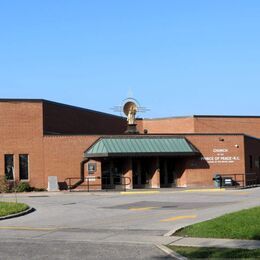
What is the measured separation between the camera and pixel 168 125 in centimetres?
6238

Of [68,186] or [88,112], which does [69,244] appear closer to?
[68,186]

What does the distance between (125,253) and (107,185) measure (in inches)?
1125

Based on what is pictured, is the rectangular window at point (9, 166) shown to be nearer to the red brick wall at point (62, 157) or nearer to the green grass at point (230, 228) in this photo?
the red brick wall at point (62, 157)

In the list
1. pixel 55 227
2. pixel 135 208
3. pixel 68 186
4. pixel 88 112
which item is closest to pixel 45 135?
pixel 68 186

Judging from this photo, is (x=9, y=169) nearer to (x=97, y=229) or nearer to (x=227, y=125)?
(x=97, y=229)

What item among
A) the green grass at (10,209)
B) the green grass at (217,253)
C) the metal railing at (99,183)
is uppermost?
the metal railing at (99,183)

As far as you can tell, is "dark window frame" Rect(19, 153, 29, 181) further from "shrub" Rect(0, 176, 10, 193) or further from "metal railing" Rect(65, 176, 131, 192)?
"metal railing" Rect(65, 176, 131, 192)

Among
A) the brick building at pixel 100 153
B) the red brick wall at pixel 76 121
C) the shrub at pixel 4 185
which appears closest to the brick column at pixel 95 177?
the brick building at pixel 100 153

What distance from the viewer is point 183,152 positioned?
134 ft

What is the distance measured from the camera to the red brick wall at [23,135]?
38344mm

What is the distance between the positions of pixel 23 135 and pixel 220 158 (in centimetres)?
1454

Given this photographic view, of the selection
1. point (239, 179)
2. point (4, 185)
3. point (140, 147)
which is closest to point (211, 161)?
point (239, 179)

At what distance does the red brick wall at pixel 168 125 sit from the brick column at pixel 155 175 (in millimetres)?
19772

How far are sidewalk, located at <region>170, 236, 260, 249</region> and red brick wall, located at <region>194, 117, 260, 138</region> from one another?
47.6 metres
